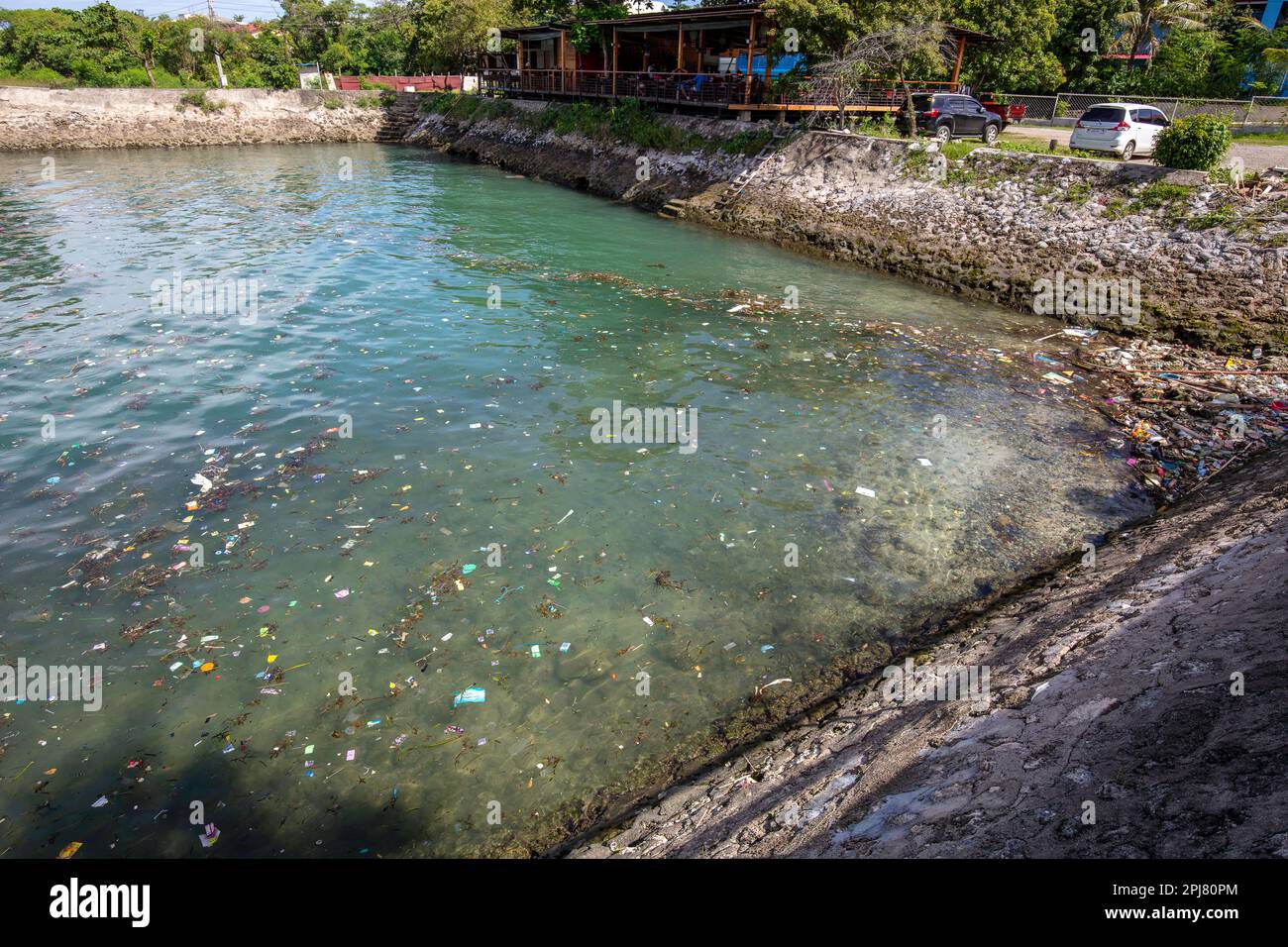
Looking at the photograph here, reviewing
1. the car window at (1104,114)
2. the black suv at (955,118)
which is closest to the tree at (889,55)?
the black suv at (955,118)

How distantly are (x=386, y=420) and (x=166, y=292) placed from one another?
9.97 m

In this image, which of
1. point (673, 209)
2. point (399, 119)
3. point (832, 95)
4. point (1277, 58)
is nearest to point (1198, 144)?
point (832, 95)

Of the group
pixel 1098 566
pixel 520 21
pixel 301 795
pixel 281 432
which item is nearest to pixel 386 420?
pixel 281 432

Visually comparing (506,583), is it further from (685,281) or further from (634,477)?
(685,281)

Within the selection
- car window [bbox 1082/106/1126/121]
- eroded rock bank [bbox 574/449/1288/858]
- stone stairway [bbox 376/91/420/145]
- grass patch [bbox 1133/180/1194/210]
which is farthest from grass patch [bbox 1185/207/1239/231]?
stone stairway [bbox 376/91/420/145]

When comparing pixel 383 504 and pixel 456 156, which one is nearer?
pixel 383 504

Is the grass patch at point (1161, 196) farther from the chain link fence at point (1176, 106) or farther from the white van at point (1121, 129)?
the chain link fence at point (1176, 106)

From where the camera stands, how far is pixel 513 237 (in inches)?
930

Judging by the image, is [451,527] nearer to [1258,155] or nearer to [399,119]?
[1258,155]

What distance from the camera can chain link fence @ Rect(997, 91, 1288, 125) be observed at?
90.4 ft

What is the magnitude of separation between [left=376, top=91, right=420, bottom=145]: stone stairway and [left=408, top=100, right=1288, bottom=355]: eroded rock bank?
108 feet

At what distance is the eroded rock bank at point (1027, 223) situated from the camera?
15148 millimetres

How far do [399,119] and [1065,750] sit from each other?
61.0 meters

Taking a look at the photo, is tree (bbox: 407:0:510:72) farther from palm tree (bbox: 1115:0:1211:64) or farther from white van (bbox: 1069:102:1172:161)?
white van (bbox: 1069:102:1172:161)
